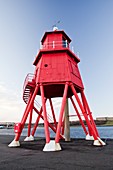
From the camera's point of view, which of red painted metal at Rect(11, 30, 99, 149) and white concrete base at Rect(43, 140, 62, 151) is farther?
red painted metal at Rect(11, 30, 99, 149)

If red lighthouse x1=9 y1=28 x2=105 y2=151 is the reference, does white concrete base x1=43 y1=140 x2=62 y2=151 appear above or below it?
below

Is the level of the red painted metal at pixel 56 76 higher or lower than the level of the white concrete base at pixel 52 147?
higher

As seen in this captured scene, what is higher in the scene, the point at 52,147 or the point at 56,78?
the point at 56,78

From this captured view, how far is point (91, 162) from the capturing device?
34.5ft

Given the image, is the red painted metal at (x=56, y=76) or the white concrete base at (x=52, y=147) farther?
the red painted metal at (x=56, y=76)

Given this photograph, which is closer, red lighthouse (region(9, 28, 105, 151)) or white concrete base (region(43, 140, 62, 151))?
white concrete base (region(43, 140, 62, 151))

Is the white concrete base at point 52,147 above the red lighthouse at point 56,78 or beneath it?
beneath

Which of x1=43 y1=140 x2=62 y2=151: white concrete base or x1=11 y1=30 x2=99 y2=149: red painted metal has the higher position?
x1=11 y1=30 x2=99 y2=149: red painted metal

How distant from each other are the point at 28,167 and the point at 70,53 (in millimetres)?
14116

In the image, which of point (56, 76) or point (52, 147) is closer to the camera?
point (52, 147)

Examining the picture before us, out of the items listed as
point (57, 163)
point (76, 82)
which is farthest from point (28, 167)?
point (76, 82)

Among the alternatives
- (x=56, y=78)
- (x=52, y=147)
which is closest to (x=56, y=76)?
(x=56, y=78)

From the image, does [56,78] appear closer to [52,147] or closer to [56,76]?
[56,76]

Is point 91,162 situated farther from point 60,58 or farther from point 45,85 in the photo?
point 60,58
